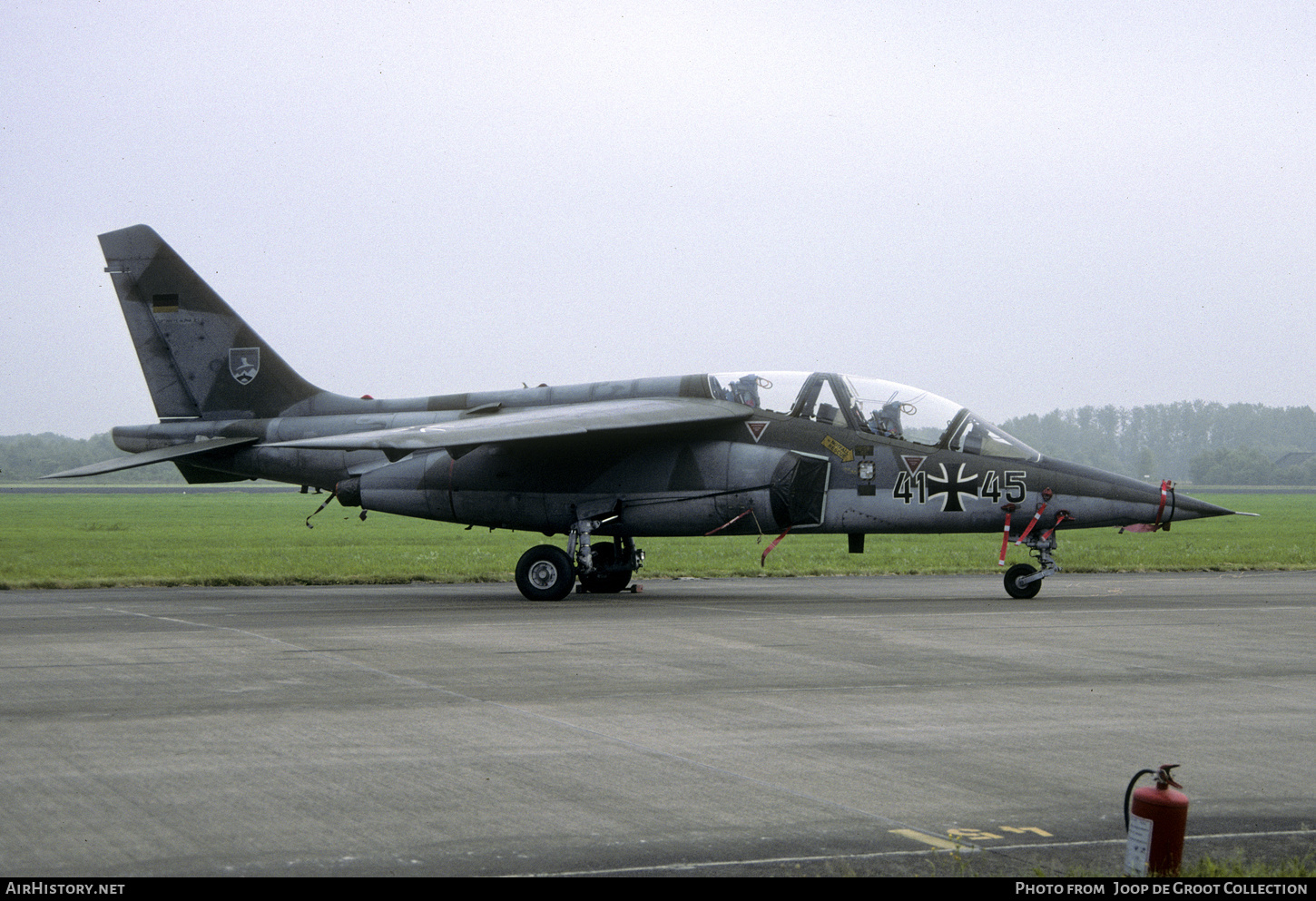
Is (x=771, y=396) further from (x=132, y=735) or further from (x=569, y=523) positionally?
(x=132, y=735)

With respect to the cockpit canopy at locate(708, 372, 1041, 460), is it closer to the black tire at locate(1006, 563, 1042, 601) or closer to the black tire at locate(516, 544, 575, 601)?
the black tire at locate(1006, 563, 1042, 601)

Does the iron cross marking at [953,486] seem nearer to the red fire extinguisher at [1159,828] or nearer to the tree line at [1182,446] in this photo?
the red fire extinguisher at [1159,828]

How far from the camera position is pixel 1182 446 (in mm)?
169625

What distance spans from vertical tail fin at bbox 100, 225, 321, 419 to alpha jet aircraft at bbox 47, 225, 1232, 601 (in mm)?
1478

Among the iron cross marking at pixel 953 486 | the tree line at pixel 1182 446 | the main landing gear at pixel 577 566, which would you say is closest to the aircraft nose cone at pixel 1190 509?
the iron cross marking at pixel 953 486

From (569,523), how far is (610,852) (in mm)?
14274

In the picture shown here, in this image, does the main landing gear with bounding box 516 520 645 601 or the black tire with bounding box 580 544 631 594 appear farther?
the black tire with bounding box 580 544 631 594

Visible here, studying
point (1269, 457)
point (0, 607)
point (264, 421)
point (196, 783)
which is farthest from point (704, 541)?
point (1269, 457)

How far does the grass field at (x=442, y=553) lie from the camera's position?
80.5ft

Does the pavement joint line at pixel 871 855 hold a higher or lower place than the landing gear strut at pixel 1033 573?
lower

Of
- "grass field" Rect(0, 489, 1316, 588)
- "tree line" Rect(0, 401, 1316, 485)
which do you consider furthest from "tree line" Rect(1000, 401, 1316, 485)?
"grass field" Rect(0, 489, 1316, 588)

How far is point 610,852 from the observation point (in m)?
5.66

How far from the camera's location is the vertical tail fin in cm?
2266

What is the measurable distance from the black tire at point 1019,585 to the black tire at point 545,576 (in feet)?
21.2
